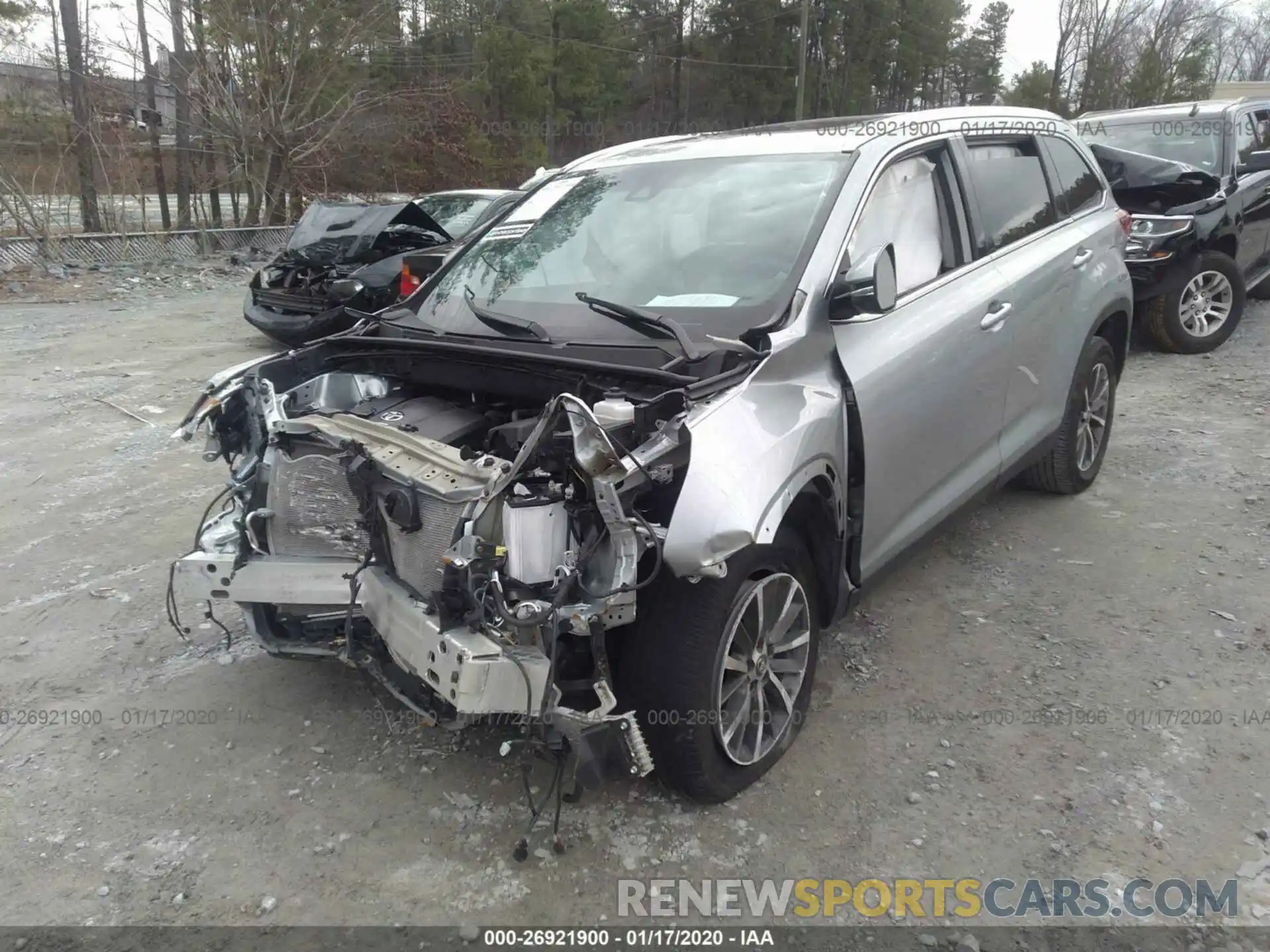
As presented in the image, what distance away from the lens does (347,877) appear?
2582 mm

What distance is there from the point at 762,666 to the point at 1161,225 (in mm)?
6614

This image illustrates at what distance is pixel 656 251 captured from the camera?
3475mm

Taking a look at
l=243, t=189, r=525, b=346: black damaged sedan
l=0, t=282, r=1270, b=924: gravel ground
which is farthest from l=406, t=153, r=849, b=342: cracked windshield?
l=243, t=189, r=525, b=346: black damaged sedan

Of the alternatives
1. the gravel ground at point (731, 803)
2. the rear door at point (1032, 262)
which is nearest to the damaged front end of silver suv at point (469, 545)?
the gravel ground at point (731, 803)

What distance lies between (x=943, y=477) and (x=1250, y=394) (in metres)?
4.82

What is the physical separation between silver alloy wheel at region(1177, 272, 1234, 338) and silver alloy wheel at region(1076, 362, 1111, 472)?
11.9 feet

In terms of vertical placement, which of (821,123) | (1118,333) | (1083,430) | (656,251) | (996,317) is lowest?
(1083,430)

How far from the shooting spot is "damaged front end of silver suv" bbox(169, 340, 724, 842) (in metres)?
2.40

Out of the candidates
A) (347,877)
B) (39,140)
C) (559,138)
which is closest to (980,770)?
(347,877)

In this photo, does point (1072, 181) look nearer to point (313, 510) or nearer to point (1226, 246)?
point (313, 510)

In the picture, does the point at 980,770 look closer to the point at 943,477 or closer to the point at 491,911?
the point at 943,477

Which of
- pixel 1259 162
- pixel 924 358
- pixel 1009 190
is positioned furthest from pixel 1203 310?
pixel 924 358

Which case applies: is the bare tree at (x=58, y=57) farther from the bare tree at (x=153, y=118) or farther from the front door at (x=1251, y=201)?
the front door at (x=1251, y=201)

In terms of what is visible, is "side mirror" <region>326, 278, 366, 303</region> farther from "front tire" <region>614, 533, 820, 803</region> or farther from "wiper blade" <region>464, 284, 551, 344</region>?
"front tire" <region>614, 533, 820, 803</region>
